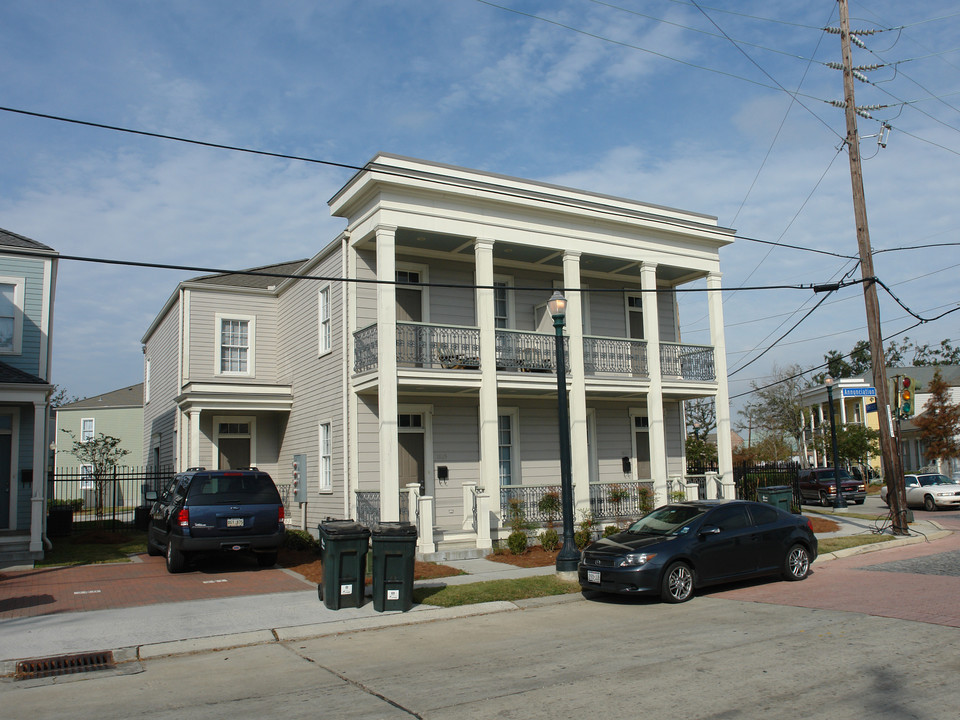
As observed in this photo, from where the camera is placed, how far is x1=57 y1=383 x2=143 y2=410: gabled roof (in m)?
45.7

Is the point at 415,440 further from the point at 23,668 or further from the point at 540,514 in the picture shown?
the point at 23,668

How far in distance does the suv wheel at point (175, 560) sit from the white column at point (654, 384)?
448 inches

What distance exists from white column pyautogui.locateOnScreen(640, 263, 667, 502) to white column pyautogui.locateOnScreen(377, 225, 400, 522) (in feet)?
23.7

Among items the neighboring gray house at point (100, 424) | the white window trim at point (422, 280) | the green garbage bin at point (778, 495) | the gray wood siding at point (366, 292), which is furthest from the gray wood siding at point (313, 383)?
the neighboring gray house at point (100, 424)

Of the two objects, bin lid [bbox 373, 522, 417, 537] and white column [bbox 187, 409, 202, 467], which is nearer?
bin lid [bbox 373, 522, 417, 537]

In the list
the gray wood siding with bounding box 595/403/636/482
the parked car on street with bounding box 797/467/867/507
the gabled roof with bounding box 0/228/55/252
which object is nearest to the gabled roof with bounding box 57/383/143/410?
the gabled roof with bounding box 0/228/55/252

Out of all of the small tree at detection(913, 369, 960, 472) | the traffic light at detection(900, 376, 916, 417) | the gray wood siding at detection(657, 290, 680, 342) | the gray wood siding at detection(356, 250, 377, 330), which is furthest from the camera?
the small tree at detection(913, 369, 960, 472)

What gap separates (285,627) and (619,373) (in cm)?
1236

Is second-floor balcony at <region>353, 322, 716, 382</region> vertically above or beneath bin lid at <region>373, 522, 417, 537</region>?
above

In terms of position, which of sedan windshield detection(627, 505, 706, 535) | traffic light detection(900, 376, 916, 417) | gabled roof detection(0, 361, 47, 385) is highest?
gabled roof detection(0, 361, 47, 385)

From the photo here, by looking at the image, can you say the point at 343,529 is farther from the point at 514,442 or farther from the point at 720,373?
the point at 720,373

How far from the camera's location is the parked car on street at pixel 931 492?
92.0ft

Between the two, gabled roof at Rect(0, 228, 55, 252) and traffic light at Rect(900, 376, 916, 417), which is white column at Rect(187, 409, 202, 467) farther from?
traffic light at Rect(900, 376, 916, 417)

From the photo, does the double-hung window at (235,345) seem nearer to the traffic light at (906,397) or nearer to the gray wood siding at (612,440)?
the gray wood siding at (612,440)
